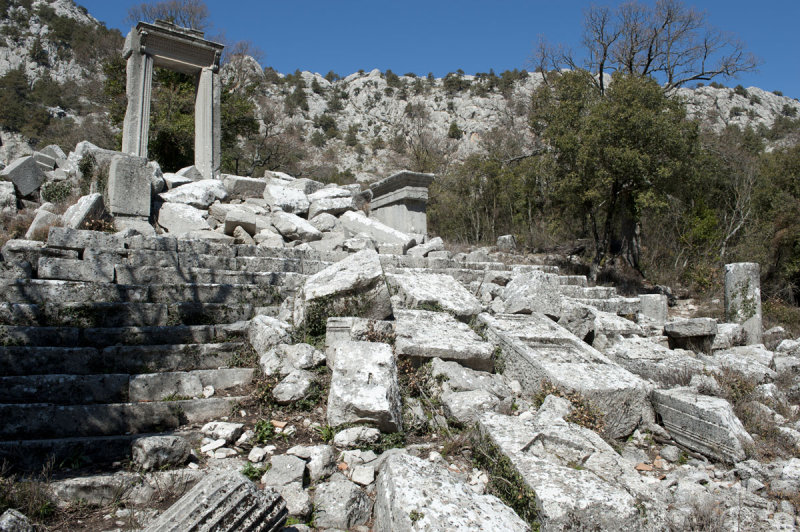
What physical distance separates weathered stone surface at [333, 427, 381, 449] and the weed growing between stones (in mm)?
706

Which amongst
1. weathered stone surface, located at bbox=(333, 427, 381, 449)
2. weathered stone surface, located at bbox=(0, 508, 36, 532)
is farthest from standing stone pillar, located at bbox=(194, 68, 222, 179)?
weathered stone surface, located at bbox=(0, 508, 36, 532)

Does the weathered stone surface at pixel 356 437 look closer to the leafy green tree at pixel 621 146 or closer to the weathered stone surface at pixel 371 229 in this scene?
the weathered stone surface at pixel 371 229

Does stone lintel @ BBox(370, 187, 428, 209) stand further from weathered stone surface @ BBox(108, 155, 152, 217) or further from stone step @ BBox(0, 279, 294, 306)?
stone step @ BBox(0, 279, 294, 306)

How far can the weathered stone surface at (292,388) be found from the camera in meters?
3.88

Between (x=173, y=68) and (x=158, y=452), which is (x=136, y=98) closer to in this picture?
(x=173, y=68)

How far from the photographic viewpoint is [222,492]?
2.27 m

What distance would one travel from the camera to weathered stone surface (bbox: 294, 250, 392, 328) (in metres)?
4.83

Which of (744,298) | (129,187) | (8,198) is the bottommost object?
(744,298)

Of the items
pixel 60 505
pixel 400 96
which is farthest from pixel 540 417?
pixel 400 96

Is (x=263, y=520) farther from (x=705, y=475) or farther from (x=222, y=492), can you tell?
(x=705, y=475)

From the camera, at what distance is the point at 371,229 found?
1090 centimetres

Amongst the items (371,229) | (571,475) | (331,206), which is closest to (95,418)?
(571,475)

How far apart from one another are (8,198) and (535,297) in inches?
369

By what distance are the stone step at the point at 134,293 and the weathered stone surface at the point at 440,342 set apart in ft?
5.35
